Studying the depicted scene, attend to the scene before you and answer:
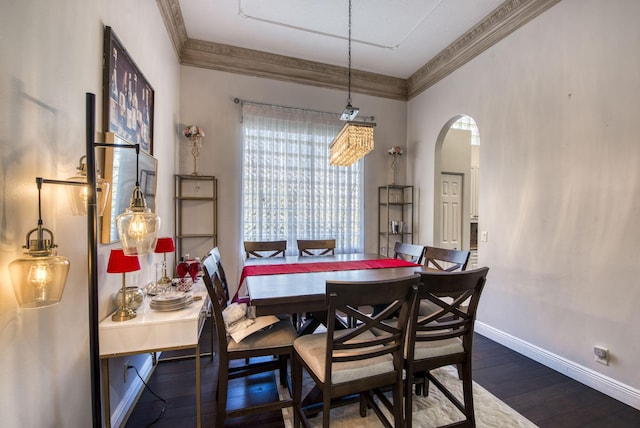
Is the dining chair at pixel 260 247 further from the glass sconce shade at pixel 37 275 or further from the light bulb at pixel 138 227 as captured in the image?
the glass sconce shade at pixel 37 275

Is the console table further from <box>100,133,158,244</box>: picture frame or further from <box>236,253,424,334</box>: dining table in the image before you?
<box>100,133,158,244</box>: picture frame

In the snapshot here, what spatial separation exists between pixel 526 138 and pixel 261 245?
9.72ft

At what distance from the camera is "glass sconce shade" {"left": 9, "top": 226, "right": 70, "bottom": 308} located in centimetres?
86

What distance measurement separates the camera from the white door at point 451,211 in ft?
14.6

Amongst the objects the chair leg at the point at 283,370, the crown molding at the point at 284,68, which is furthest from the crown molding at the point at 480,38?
the chair leg at the point at 283,370

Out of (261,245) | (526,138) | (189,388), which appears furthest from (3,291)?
(526,138)

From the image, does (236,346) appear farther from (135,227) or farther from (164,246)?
(164,246)

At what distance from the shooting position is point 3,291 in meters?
0.94

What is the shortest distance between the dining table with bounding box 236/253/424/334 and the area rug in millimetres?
557

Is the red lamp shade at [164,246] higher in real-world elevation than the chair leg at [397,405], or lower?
higher

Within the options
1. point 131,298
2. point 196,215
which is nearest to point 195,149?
point 196,215

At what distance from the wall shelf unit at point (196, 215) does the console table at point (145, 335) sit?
80.0 inches

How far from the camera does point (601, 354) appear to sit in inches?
86.1

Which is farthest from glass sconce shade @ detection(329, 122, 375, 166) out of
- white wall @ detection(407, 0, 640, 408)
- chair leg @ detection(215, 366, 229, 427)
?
chair leg @ detection(215, 366, 229, 427)
